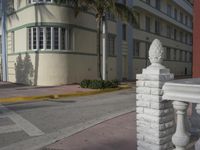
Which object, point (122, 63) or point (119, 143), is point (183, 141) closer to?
point (119, 143)

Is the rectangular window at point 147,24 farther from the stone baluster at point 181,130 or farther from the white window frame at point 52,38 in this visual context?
the stone baluster at point 181,130

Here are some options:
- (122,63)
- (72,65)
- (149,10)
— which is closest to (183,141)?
(72,65)

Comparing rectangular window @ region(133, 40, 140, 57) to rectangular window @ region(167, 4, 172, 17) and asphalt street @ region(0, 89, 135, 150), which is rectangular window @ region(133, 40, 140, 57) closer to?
rectangular window @ region(167, 4, 172, 17)

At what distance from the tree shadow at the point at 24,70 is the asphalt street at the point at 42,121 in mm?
8115

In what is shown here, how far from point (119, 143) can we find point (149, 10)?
28.3 m

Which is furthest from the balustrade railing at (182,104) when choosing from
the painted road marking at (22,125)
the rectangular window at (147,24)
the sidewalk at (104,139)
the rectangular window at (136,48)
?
the rectangular window at (147,24)

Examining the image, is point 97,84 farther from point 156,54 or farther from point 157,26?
point 157,26

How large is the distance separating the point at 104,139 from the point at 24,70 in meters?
15.9

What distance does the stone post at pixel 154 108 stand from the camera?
174 inches

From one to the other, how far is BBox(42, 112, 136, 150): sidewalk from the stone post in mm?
1412

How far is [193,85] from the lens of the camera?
365cm

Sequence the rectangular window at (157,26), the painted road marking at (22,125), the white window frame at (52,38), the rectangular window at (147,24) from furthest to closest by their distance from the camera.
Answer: the rectangular window at (157,26) → the rectangular window at (147,24) → the white window frame at (52,38) → the painted road marking at (22,125)

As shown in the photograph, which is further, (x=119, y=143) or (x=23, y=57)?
(x=23, y=57)

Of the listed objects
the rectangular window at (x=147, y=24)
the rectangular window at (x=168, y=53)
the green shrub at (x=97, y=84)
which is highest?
the rectangular window at (x=147, y=24)
